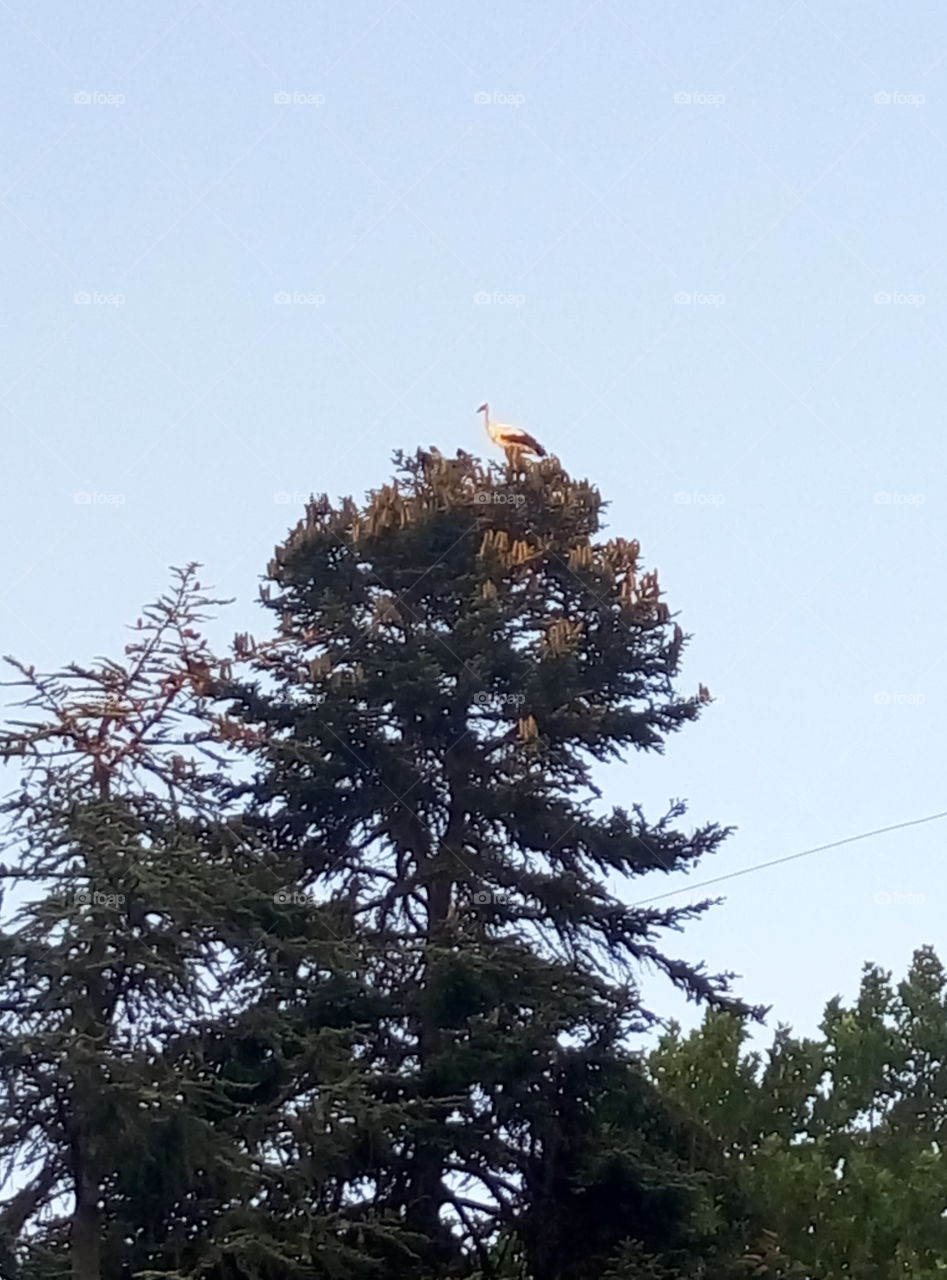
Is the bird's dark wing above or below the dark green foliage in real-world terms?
above

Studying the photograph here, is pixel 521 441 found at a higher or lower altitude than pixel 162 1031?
higher

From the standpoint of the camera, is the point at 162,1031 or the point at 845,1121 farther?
the point at 845,1121

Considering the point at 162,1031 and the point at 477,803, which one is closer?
the point at 162,1031

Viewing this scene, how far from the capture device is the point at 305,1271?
16.5 m

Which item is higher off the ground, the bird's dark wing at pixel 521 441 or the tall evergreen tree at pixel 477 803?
the bird's dark wing at pixel 521 441

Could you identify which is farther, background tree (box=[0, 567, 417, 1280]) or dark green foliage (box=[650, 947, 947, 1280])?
dark green foliage (box=[650, 947, 947, 1280])

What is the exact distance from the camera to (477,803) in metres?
20.9

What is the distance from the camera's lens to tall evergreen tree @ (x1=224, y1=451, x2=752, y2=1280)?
19.3 metres

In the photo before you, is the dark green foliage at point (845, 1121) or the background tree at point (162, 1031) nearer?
the background tree at point (162, 1031)

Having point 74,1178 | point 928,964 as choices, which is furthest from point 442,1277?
point 928,964

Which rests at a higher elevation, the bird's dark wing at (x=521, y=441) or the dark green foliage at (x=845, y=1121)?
the bird's dark wing at (x=521, y=441)

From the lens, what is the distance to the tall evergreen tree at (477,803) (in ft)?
63.3

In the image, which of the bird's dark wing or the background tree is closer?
the background tree

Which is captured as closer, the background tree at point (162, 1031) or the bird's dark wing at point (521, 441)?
Answer: the background tree at point (162, 1031)
